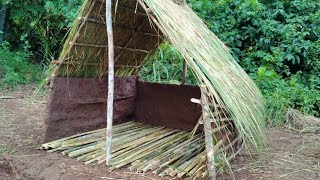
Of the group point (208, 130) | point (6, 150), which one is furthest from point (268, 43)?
point (6, 150)

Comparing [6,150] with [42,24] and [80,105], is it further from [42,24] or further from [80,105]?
[42,24]

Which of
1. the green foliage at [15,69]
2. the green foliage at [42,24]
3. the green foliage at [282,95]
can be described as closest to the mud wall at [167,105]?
the green foliage at [282,95]

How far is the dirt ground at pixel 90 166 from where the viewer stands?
9.62 feet

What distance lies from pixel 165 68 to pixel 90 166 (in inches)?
136

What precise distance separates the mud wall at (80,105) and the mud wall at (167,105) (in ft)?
0.70

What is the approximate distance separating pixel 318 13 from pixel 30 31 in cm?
604

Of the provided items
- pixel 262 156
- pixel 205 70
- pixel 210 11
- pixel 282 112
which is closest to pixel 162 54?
pixel 210 11

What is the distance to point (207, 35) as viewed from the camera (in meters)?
3.74

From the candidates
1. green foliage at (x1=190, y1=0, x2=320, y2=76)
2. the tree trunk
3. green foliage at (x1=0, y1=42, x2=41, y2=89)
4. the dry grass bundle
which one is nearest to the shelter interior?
the dry grass bundle

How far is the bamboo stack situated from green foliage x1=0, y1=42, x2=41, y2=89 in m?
3.17

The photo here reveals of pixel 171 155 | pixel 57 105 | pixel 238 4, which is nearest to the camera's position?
pixel 171 155

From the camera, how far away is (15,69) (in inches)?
282

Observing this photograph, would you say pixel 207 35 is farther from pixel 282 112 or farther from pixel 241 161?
pixel 282 112

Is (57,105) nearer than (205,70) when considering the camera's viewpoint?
No
